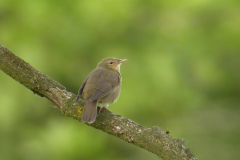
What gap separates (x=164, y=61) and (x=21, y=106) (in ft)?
15.0

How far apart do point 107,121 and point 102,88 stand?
3.72 ft

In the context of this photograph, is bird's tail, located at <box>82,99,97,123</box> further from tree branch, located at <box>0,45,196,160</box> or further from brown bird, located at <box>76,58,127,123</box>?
tree branch, located at <box>0,45,196,160</box>

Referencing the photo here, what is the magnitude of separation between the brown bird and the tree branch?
14 centimetres

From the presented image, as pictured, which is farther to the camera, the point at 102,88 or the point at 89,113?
the point at 102,88

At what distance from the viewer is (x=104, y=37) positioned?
1592 cm

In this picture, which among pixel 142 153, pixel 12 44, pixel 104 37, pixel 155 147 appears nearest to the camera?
pixel 155 147

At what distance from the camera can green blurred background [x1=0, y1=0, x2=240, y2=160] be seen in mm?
13734

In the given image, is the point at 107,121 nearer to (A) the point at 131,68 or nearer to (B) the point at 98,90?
(B) the point at 98,90

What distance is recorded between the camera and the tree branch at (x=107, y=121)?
558 centimetres

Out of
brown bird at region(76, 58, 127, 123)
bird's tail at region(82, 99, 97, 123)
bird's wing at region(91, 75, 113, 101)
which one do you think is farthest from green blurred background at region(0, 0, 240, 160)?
bird's tail at region(82, 99, 97, 123)

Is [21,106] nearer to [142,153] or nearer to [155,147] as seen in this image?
[142,153]

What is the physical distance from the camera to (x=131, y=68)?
1412cm

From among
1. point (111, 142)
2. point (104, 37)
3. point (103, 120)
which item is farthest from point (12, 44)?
point (103, 120)

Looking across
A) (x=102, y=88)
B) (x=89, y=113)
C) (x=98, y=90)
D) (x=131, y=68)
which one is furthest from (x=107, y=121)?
(x=131, y=68)
